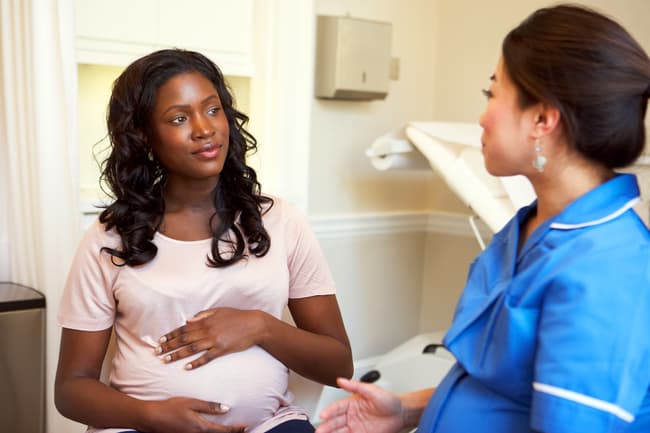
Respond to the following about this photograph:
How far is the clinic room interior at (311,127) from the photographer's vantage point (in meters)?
1.85

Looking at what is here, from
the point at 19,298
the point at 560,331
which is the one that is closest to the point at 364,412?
the point at 560,331

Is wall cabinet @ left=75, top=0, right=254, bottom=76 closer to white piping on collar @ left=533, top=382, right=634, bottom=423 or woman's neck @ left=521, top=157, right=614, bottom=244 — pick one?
woman's neck @ left=521, top=157, right=614, bottom=244

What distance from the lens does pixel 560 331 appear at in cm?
88

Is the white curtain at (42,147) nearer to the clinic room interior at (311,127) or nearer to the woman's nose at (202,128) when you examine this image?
the clinic room interior at (311,127)

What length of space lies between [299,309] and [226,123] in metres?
0.44

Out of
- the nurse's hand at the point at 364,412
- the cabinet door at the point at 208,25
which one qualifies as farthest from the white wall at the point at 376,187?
the nurse's hand at the point at 364,412

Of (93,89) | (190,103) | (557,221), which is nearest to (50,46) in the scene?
(93,89)

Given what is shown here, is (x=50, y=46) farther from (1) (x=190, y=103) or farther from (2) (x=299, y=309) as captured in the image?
(2) (x=299, y=309)

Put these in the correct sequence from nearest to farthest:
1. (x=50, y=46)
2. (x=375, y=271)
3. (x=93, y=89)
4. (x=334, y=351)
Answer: (x=334, y=351), (x=50, y=46), (x=93, y=89), (x=375, y=271)

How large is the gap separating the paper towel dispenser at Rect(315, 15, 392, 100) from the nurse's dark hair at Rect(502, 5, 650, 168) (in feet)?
5.15

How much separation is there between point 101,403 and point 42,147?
757mm

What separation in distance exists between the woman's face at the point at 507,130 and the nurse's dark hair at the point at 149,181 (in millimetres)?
620

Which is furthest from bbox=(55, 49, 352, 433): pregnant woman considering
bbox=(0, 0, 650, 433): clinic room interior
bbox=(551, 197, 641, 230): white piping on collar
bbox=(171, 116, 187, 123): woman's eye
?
bbox=(551, 197, 641, 230): white piping on collar

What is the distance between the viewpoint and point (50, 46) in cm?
181
